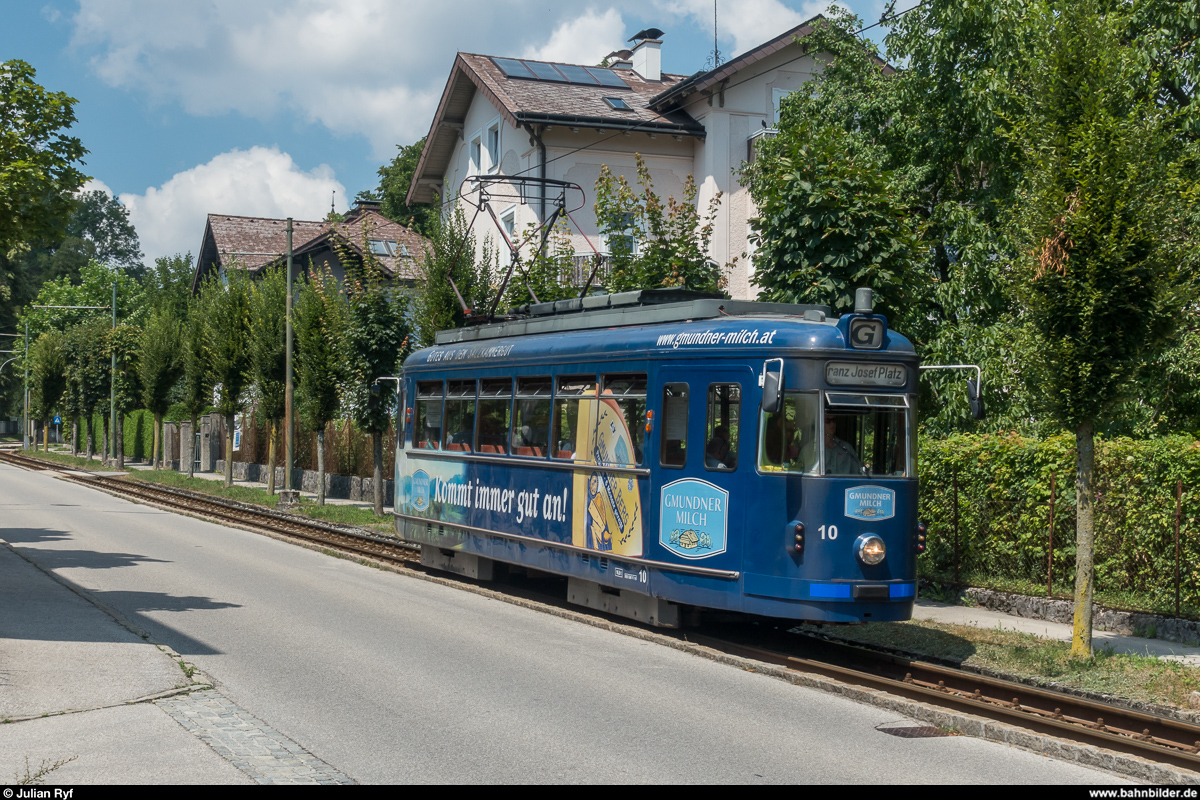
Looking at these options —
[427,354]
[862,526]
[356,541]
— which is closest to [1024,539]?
[862,526]

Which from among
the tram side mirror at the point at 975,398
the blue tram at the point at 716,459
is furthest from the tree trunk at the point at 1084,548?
the blue tram at the point at 716,459

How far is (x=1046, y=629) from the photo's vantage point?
12.7m

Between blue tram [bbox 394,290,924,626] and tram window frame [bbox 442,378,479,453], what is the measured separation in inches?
44.6

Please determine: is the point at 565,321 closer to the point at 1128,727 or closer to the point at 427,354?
the point at 427,354

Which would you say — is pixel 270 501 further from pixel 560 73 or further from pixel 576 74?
pixel 576 74

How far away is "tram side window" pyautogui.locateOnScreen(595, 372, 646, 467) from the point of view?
39.3 ft

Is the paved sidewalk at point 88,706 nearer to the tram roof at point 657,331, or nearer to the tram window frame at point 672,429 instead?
Answer: the tram window frame at point 672,429

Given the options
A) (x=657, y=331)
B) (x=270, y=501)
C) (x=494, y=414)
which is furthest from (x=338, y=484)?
(x=657, y=331)

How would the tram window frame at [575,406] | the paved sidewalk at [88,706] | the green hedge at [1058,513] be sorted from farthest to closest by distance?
the tram window frame at [575,406], the green hedge at [1058,513], the paved sidewalk at [88,706]

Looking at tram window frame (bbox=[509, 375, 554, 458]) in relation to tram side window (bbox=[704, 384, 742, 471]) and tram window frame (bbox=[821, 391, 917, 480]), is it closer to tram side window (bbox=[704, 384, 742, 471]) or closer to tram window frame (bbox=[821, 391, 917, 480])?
tram side window (bbox=[704, 384, 742, 471])

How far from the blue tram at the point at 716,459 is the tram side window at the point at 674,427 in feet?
0.05

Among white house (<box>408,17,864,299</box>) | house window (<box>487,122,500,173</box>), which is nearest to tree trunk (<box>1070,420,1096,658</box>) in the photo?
white house (<box>408,17,864,299</box>)

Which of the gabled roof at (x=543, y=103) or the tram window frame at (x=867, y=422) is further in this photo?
the gabled roof at (x=543, y=103)

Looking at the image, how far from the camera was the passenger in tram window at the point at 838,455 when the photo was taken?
10.6 meters
